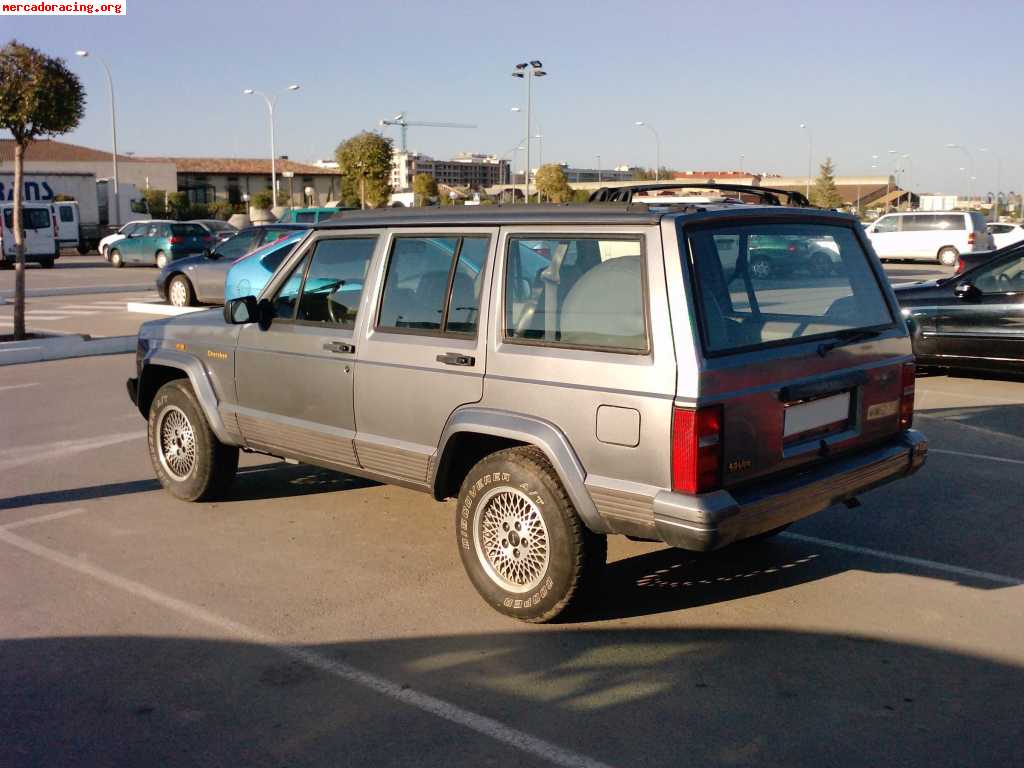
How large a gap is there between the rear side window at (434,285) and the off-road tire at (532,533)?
714 millimetres

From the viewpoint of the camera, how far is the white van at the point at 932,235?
35.7 metres

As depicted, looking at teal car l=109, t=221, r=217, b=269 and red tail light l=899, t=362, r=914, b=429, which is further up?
teal car l=109, t=221, r=217, b=269

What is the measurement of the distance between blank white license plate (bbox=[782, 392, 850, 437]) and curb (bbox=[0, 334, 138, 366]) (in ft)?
38.1

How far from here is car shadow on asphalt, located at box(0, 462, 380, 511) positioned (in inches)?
269

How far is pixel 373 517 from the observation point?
20.9 feet

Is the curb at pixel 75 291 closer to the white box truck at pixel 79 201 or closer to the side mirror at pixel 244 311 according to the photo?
the white box truck at pixel 79 201

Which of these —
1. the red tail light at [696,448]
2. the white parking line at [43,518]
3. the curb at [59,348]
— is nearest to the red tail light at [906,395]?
the red tail light at [696,448]

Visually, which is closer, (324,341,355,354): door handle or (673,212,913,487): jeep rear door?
(673,212,913,487): jeep rear door

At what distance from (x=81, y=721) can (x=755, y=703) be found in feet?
8.22

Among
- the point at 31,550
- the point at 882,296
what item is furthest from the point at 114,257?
the point at 882,296

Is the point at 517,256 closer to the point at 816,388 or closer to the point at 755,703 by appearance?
the point at 816,388

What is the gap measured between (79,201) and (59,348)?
41.1 meters

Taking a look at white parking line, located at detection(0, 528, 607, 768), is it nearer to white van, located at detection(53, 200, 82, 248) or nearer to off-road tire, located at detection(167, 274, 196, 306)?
off-road tire, located at detection(167, 274, 196, 306)

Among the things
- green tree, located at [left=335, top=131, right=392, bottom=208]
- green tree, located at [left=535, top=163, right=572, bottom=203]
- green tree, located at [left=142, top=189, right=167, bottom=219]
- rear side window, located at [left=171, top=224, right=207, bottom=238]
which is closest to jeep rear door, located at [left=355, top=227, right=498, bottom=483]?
rear side window, located at [left=171, top=224, right=207, bottom=238]
